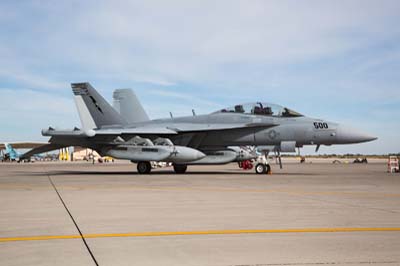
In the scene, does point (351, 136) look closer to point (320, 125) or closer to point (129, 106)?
point (320, 125)

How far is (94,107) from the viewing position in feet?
79.9

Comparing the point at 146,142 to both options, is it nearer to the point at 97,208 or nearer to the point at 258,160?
the point at 258,160

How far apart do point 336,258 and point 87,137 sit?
18380 millimetres

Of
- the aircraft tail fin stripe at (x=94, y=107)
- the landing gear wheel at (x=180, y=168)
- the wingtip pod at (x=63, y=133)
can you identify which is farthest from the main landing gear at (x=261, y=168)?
the aircraft tail fin stripe at (x=94, y=107)

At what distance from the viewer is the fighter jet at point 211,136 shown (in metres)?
19.4

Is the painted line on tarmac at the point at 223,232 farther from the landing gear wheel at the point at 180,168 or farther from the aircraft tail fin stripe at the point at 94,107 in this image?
the aircraft tail fin stripe at the point at 94,107

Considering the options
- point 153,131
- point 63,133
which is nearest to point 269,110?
point 153,131

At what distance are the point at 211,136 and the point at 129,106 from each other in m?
8.78

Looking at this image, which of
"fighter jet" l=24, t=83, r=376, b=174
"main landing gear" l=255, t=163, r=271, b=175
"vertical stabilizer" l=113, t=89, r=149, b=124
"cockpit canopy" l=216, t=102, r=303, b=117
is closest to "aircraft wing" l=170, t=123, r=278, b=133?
"fighter jet" l=24, t=83, r=376, b=174

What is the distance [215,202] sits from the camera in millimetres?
8484

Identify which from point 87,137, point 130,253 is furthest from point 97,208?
point 87,137

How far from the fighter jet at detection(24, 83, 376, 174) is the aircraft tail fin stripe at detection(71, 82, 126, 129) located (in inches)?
71.7

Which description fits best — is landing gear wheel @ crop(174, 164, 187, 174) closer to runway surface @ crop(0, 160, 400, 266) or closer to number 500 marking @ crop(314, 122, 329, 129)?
number 500 marking @ crop(314, 122, 329, 129)

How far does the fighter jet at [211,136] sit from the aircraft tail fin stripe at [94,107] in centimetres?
182
